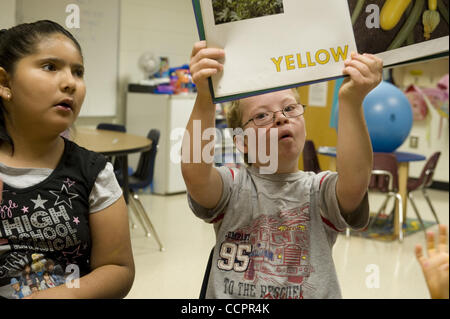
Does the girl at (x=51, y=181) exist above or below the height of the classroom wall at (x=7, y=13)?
below

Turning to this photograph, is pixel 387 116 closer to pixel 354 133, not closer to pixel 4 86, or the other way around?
pixel 354 133

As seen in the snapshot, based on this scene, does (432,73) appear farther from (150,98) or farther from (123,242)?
(123,242)

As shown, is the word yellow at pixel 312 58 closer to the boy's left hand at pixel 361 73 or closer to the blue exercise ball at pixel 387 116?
the boy's left hand at pixel 361 73

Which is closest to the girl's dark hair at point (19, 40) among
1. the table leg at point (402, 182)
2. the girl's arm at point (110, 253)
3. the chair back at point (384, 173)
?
the girl's arm at point (110, 253)

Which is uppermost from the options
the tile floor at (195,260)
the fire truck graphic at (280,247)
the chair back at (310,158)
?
the chair back at (310,158)

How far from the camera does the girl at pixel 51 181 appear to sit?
0.70 m

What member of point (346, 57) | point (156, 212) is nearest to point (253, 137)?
point (346, 57)

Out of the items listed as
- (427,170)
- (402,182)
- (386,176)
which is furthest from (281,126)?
(427,170)

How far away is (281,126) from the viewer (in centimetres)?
87

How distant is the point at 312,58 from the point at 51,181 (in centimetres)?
39

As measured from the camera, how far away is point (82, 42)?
0.80 m

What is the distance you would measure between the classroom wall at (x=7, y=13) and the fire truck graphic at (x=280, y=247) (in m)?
0.47

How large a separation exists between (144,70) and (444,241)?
13.2ft

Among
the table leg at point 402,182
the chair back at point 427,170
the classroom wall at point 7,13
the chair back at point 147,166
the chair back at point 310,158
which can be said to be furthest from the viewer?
the chair back at point 427,170
